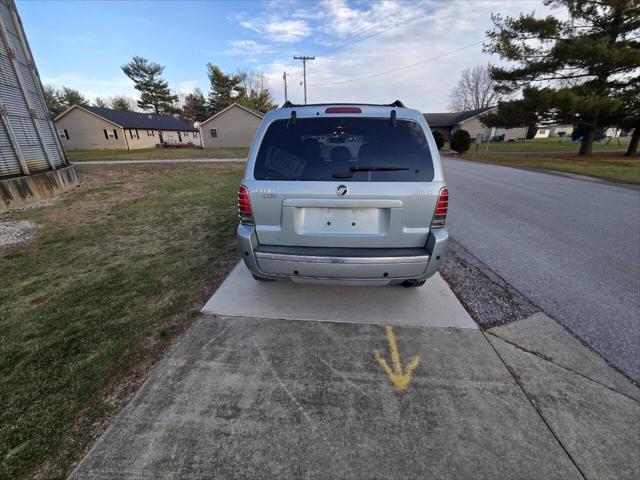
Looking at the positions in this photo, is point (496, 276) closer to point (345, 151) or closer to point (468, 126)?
point (345, 151)

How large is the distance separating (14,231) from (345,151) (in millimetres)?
7208

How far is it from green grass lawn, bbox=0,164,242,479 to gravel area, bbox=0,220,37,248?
0.72 ft

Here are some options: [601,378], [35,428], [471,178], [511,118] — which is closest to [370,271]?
[601,378]

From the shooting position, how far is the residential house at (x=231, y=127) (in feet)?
127

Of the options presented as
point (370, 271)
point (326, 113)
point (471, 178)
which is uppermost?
point (326, 113)

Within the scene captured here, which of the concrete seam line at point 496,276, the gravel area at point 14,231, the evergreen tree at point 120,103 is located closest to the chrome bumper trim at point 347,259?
the concrete seam line at point 496,276

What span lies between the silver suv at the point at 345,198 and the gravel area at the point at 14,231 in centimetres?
562

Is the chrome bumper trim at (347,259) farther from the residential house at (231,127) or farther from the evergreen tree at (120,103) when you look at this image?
the evergreen tree at (120,103)

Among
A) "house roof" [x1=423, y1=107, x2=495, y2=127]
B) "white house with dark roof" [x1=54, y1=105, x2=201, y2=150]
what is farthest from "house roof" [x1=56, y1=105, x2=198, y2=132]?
"house roof" [x1=423, y1=107, x2=495, y2=127]

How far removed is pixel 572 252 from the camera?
4.64 meters

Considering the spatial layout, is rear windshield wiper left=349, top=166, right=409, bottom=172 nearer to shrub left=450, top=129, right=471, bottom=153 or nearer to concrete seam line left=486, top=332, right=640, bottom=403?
concrete seam line left=486, top=332, right=640, bottom=403

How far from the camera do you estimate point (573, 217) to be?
6.60 metres

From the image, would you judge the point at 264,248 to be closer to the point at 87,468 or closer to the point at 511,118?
the point at 87,468

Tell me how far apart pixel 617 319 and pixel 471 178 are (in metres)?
11.3
